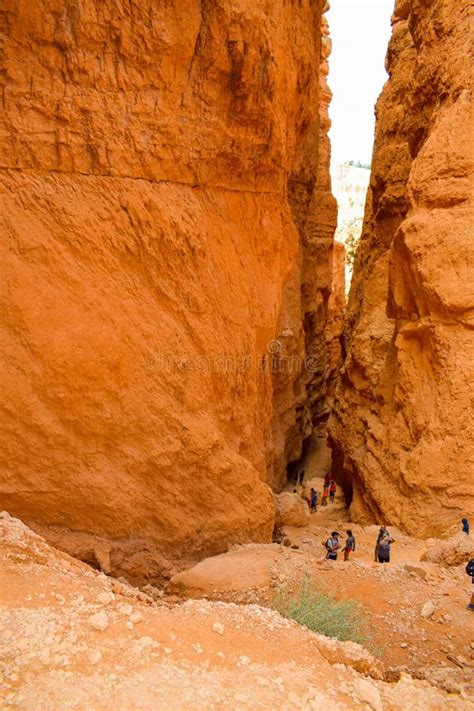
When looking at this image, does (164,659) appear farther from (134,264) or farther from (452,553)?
(452,553)

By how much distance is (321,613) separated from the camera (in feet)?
14.4

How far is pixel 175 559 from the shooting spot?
6.09 m

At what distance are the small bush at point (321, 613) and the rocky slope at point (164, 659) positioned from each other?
1067mm

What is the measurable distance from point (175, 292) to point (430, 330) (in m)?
4.46

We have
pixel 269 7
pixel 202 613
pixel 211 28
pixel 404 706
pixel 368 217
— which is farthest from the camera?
pixel 368 217

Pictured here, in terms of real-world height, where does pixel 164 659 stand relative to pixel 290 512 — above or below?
above

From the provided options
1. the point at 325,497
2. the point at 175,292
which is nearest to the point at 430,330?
the point at 175,292

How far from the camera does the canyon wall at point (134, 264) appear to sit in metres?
5.30

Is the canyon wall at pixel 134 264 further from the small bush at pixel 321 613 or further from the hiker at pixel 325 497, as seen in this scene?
the hiker at pixel 325 497

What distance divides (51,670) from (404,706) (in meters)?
1.80

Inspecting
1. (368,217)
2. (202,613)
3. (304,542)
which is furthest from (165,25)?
(368,217)

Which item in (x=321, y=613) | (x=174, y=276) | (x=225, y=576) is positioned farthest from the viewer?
(x=174, y=276)

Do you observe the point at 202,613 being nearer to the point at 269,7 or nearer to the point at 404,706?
the point at 404,706

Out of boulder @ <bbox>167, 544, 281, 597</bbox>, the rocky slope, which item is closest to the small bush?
boulder @ <bbox>167, 544, 281, 597</bbox>
